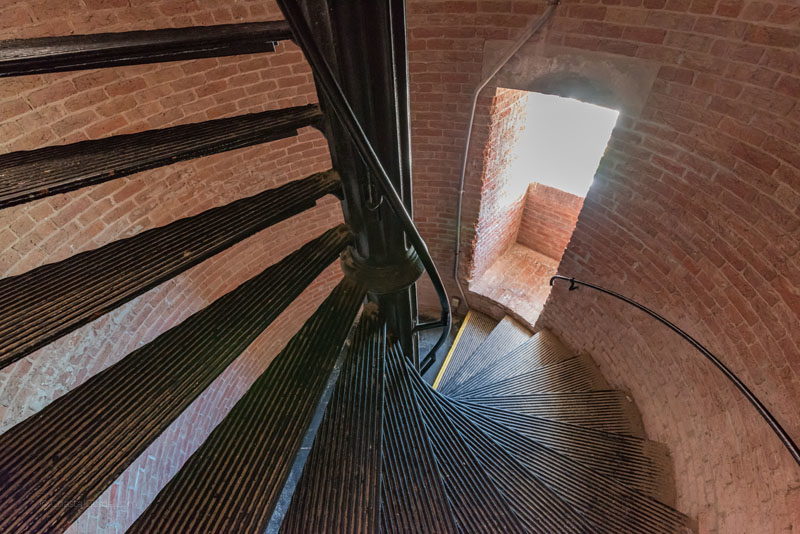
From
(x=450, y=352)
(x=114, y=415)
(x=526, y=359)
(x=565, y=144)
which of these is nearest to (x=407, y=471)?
(x=114, y=415)

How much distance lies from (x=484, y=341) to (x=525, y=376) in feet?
2.24

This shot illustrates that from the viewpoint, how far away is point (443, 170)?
129 inches

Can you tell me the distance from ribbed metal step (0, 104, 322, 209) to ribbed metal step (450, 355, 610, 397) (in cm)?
276

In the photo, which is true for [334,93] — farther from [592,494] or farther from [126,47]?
[592,494]

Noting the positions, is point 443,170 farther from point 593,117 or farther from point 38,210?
point 38,210

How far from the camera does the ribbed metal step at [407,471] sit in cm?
158

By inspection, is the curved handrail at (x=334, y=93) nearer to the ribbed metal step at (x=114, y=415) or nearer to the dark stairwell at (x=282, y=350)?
the dark stairwell at (x=282, y=350)

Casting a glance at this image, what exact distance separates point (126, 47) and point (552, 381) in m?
3.35

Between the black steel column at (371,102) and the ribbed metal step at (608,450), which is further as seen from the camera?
the ribbed metal step at (608,450)

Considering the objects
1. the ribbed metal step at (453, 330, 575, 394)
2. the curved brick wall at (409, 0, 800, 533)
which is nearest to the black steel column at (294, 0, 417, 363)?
the curved brick wall at (409, 0, 800, 533)

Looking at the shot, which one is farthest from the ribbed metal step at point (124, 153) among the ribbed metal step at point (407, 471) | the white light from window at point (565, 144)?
the white light from window at point (565, 144)

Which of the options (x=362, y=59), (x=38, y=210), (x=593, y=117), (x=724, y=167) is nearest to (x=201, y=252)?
(x=362, y=59)

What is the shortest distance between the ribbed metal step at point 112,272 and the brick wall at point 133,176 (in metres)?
1.21

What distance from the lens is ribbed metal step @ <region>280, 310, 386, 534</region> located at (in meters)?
1.38
